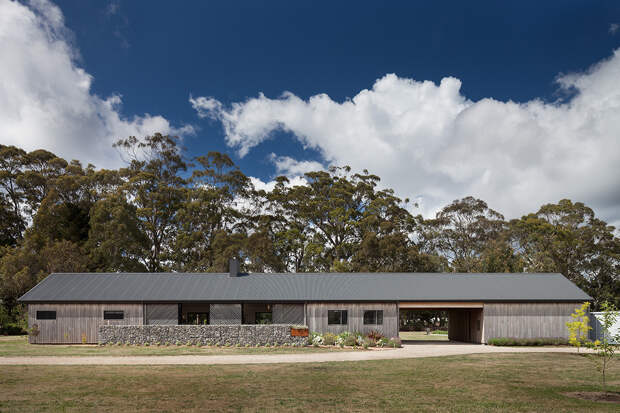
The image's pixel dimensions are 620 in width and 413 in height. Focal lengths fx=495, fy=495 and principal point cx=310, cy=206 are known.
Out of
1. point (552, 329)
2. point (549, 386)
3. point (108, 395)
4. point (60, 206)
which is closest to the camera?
point (108, 395)

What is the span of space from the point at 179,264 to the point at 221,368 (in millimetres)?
35611

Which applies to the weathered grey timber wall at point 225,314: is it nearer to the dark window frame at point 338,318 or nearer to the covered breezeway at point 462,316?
the dark window frame at point 338,318

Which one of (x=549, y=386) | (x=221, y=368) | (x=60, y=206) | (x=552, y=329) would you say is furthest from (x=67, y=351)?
(x=60, y=206)

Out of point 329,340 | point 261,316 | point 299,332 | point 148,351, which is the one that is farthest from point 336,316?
point 148,351

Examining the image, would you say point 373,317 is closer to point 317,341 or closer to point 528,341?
point 317,341

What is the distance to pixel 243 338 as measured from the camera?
2545 cm

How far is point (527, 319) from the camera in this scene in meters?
28.1

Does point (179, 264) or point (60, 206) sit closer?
point (60, 206)

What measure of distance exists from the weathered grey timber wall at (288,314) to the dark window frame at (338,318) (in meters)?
1.56

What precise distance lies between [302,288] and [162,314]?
321 inches

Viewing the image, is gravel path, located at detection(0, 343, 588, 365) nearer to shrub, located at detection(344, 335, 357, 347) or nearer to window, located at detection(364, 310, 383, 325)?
shrub, located at detection(344, 335, 357, 347)

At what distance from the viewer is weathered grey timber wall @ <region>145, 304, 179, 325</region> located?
2811 centimetres

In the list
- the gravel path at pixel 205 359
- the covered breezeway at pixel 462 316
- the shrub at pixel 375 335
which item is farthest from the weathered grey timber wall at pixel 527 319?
the gravel path at pixel 205 359

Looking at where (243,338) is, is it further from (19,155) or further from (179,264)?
(19,155)
